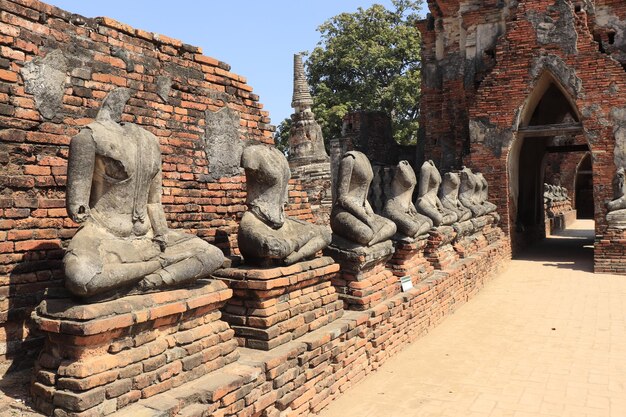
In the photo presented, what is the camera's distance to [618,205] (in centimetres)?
1169

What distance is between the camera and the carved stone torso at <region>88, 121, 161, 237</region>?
364 cm

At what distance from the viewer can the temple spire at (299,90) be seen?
1984 cm

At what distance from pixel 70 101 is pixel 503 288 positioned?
25.1 ft

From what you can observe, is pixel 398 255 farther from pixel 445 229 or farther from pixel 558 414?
pixel 558 414

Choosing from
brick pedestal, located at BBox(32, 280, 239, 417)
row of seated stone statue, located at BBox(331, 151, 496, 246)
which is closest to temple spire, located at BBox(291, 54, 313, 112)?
row of seated stone statue, located at BBox(331, 151, 496, 246)

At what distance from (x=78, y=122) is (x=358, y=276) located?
9.44 ft

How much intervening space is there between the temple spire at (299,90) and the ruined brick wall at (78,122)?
13140mm

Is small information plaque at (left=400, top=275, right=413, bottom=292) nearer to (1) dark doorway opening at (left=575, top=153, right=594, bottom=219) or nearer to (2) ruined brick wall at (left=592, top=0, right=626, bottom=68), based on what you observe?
(2) ruined brick wall at (left=592, top=0, right=626, bottom=68)

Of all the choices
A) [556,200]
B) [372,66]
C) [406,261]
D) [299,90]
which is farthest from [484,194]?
[372,66]

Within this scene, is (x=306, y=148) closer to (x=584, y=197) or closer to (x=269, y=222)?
(x=269, y=222)

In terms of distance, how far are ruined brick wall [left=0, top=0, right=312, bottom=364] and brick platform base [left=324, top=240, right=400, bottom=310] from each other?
130cm

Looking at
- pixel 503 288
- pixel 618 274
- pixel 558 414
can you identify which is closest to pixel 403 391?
pixel 558 414

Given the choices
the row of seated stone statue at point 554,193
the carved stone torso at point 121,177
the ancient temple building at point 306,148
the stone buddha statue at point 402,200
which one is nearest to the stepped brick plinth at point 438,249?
the stone buddha statue at point 402,200

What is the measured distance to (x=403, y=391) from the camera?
196 inches
